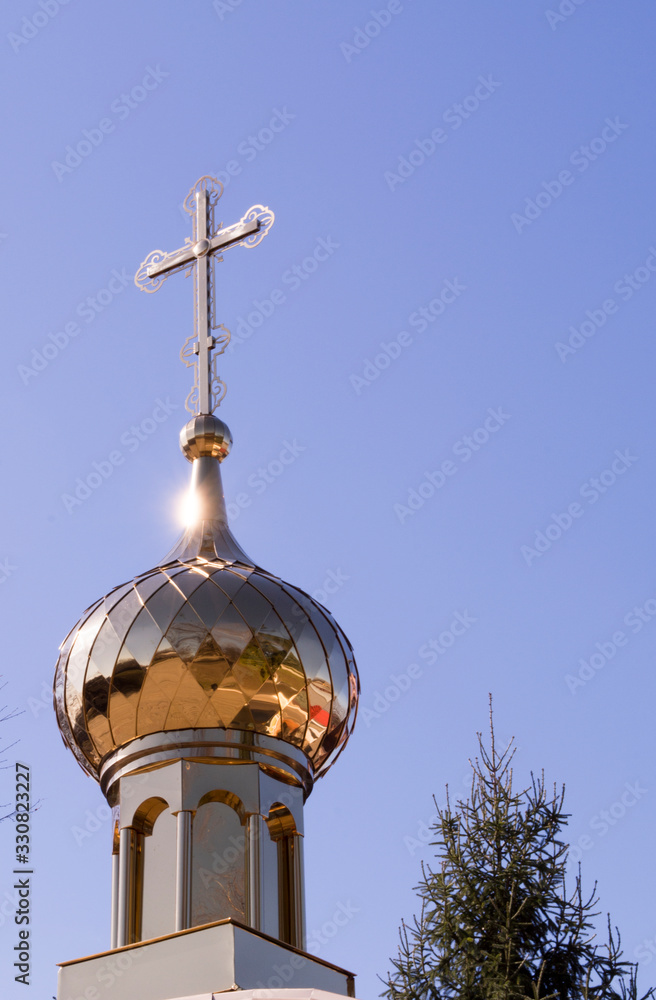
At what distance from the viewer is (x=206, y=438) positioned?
48.0 feet

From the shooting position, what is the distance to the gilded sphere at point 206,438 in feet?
48.1

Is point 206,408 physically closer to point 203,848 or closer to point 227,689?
point 227,689

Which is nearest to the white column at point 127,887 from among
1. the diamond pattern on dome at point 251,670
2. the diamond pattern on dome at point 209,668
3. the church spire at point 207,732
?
the church spire at point 207,732

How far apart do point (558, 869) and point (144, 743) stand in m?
3.35

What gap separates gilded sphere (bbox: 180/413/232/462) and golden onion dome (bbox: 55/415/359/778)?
124cm

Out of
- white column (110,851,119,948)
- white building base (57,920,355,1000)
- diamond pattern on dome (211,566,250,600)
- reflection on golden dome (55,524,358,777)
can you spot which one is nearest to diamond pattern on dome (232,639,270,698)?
reflection on golden dome (55,524,358,777)

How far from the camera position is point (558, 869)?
11539mm

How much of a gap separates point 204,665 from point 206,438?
277cm

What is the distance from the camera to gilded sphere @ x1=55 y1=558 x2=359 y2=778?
1258 cm

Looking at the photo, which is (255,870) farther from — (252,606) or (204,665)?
(252,606)

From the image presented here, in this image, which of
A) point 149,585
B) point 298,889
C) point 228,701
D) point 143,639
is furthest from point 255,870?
point 149,585

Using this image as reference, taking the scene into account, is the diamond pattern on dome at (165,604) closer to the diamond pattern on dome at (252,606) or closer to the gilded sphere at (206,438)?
the diamond pattern on dome at (252,606)

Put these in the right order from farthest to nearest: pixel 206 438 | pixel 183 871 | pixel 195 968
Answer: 1. pixel 206 438
2. pixel 183 871
3. pixel 195 968

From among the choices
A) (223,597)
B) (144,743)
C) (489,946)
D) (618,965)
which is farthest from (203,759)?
(618,965)
